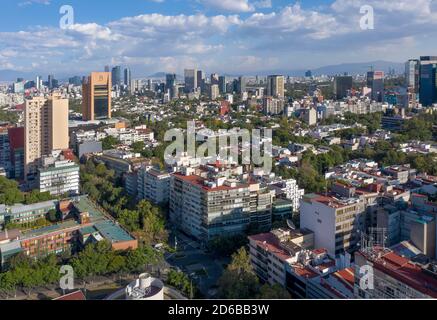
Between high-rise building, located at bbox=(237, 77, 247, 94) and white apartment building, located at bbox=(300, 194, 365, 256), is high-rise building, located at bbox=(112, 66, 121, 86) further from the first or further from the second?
white apartment building, located at bbox=(300, 194, 365, 256)

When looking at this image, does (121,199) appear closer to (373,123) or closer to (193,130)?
(193,130)

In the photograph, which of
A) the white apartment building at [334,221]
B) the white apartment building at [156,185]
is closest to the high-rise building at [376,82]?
the white apartment building at [156,185]

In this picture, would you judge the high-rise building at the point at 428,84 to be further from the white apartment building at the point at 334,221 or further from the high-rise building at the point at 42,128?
the white apartment building at the point at 334,221

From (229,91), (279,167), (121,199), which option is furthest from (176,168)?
(229,91)

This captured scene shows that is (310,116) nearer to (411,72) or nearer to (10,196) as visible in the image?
(411,72)

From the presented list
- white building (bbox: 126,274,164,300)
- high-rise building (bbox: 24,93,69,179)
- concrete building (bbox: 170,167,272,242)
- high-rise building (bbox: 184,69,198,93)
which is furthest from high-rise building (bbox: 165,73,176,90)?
white building (bbox: 126,274,164,300)

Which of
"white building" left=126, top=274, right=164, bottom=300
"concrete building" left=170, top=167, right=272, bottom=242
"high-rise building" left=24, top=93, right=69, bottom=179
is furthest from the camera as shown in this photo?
"high-rise building" left=24, top=93, right=69, bottom=179
